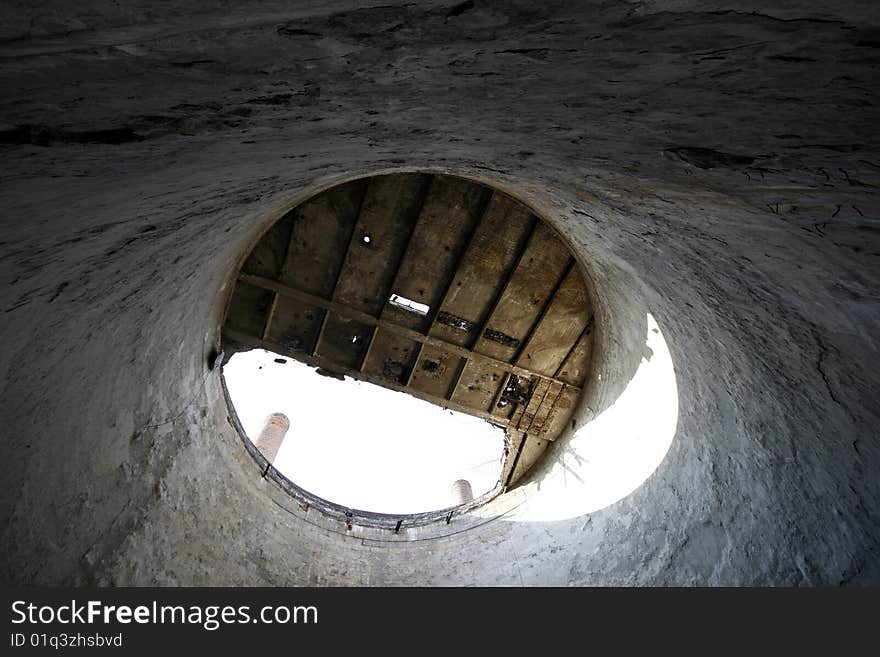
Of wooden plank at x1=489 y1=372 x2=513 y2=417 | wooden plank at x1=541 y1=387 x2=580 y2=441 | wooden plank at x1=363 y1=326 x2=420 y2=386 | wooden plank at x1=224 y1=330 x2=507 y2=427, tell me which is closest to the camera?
wooden plank at x1=224 y1=330 x2=507 y2=427

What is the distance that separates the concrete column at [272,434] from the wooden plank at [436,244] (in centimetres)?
1214

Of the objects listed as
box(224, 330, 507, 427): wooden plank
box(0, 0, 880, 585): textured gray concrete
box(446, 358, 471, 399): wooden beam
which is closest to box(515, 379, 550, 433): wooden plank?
box(224, 330, 507, 427): wooden plank

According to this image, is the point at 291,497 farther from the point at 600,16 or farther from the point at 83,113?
the point at 600,16

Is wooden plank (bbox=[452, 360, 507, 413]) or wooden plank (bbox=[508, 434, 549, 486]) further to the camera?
wooden plank (bbox=[508, 434, 549, 486])

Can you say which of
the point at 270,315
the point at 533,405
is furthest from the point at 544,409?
the point at 270,315

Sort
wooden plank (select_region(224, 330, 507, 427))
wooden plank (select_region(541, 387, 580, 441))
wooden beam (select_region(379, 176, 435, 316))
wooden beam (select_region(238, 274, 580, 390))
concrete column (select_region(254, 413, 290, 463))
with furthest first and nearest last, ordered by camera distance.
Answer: concrete column (select_region(254, 413, 290, 463)) → wooden plank (select_region(541, 387, 580, 441)) → wooden plank (select_region(224, 330, 507, 427)) → wooden beam (select_region(238, 274, 580, 390)) → wooden beam (select_region(379, 176, 435, 316))

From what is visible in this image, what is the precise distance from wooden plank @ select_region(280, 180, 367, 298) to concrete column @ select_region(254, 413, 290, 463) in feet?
39.0

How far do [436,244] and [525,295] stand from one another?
111cm

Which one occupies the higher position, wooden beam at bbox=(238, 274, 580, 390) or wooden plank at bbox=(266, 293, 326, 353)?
wooden beam at bbox=(238, 274, 580, 390)

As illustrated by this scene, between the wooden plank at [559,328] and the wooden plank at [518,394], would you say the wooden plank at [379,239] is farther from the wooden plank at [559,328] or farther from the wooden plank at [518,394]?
the wooden plank at [518,394]

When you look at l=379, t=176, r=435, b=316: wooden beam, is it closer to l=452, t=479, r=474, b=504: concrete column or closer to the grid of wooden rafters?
the grid of wooden rafters

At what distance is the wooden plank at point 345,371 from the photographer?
543 cm

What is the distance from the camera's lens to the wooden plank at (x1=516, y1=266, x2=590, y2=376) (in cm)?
500

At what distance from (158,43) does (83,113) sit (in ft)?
1.35
